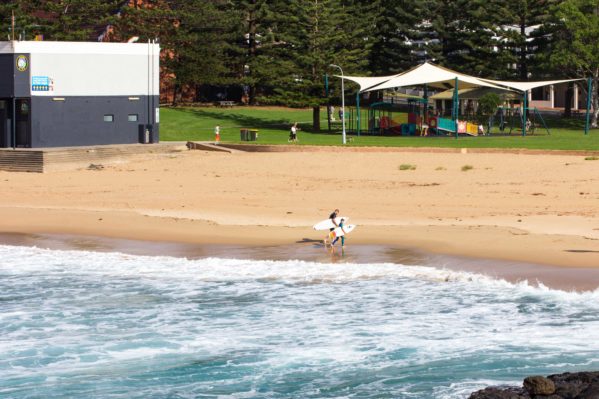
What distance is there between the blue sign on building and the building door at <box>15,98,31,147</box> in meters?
0.71

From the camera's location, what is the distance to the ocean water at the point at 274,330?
63.0 feet

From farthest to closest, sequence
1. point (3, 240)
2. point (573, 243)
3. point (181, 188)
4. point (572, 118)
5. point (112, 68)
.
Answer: point (572, 118)
point (112, 68)
point (181, 188)
point (3, 240)
point (573, 243)

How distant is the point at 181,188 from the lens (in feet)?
138

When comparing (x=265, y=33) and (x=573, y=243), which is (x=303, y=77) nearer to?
(x=265, y=33)

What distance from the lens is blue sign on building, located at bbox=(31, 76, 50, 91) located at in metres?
51.7

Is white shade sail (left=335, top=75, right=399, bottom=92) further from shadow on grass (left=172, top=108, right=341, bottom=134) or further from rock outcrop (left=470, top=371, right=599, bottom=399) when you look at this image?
rock outcrop (left=470, top=371, right=599, bottom=399)

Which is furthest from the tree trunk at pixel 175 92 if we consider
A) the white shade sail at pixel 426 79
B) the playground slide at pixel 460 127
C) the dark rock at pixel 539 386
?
→ the dark rock at pixel 539 386

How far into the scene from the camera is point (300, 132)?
6525cm

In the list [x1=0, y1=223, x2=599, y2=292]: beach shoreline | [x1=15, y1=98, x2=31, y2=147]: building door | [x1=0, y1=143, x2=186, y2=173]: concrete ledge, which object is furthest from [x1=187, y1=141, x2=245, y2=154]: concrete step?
[x1=0, y1=223, x2=599, y2=292]: beach shoreline

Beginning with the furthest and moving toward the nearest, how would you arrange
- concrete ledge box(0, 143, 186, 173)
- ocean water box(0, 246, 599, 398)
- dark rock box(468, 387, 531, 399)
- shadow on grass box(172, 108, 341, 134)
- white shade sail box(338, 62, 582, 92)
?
shadow on grass box(172, 108, 341, 134)
white shade sail box(338, 62, 582, 92)
concrete ledge box(0, 143, 186, 173)
ocean water box(0, 246, 599, 398)
dark rock box(468, 387, 531, 399)

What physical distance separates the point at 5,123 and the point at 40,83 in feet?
8.13

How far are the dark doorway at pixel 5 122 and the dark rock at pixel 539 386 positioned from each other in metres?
40.7

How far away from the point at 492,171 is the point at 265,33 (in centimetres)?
3853

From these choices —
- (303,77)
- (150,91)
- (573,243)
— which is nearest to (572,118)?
(303,77)
